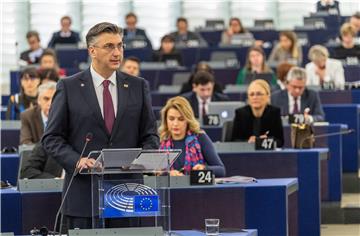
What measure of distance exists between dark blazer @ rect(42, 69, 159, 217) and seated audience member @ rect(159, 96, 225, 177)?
2812 millimetres

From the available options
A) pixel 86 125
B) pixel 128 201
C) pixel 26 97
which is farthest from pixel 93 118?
pixel 26 97

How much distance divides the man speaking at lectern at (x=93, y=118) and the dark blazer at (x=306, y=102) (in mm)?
6163

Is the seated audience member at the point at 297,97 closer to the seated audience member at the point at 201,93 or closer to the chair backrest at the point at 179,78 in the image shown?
the seated audience member at the point at 201,93

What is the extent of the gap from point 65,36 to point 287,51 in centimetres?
529

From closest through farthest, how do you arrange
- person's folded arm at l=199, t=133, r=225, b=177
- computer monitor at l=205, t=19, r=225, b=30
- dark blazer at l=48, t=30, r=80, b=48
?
person's folded arm at l=199, t=133, r=225, b=177
dark blazer at l=48, t=30, r=80, b=48
computer monitor at l=205, t=19, r=225, b=30

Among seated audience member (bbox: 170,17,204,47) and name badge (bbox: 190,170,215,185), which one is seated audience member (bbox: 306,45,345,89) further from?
name badge (bbox: 190,170,215,185)

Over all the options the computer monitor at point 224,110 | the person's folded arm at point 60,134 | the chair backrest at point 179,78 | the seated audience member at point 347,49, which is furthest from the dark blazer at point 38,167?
the seated audience member at point 347,49

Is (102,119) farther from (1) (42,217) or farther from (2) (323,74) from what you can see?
(2) (323,74)

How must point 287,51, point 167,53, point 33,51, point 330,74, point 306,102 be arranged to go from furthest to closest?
point 33,51, point 167,53, point 287,51, point 330,74, point 306,102

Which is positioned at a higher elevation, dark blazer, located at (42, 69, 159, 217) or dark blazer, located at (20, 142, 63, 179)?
dark blazer, located at (42, 69, 159, 217)

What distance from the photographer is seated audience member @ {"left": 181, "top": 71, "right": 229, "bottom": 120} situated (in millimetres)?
14477

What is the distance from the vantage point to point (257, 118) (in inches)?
483

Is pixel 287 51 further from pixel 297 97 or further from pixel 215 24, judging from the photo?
pixel 215 24

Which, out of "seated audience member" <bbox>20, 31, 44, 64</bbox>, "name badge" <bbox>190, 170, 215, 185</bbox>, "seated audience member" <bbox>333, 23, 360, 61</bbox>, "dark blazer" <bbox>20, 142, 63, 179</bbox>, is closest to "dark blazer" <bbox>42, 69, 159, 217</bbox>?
"name badge" <bbox>190, 170, 215, 185</bbox>
